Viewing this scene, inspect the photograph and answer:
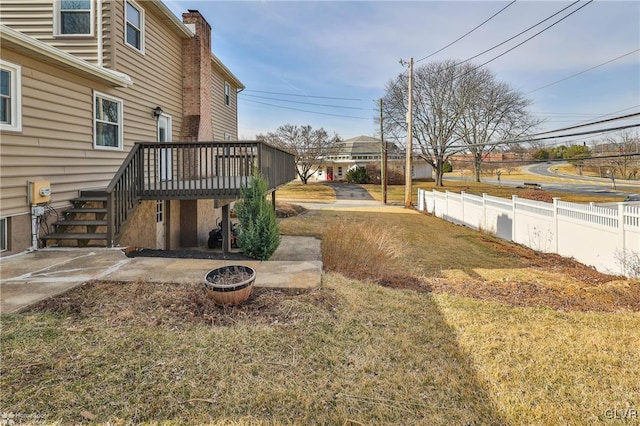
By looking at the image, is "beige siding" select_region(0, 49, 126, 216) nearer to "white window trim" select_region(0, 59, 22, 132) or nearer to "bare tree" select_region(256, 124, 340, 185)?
"white window trim" select_region(0, 59, 22, 132)

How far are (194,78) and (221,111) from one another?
385cm

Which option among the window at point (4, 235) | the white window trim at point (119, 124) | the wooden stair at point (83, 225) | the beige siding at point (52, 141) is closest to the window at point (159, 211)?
the white window trim at point (119, 124)

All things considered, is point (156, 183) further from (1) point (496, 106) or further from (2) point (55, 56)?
(1) point (496, 106)

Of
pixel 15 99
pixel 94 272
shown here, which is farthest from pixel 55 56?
pixel 94 272

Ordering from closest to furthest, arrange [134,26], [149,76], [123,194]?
1. [123,194]
2. [134,26]
3. [149,76]

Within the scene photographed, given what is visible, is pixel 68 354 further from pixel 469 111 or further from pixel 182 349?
pixel 469 111

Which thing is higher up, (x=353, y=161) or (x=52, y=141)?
(x=353, y=161)

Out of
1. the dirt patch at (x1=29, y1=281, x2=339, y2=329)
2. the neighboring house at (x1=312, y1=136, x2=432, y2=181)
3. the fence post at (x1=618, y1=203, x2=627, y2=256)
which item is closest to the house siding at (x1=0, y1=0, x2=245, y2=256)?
the dirt patch at (x1=29, y1=281, x2=339, y2=329)

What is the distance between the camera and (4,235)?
5.55 meters

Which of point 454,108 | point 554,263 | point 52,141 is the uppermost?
point 454,108

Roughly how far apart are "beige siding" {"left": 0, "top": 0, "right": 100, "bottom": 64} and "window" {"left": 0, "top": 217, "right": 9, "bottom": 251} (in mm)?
4010

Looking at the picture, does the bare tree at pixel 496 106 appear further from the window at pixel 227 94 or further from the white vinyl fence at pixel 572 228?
the window at pixel 227 94

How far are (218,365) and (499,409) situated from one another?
2.15m

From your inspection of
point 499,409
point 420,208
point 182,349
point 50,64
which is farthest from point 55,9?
point 420,208
